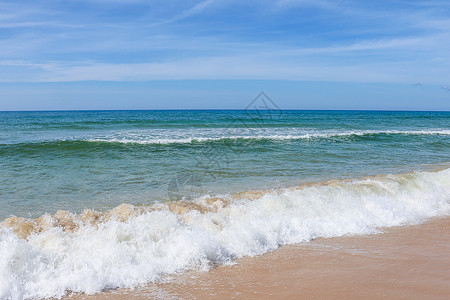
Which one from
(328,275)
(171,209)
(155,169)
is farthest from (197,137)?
(328,275)

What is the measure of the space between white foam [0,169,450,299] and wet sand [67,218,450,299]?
27 cm

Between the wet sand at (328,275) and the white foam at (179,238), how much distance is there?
0.87ft

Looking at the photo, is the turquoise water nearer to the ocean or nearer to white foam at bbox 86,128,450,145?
the ocean

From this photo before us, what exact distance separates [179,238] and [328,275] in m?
2.06

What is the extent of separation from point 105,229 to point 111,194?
3.06m

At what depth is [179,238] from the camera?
15.5 feet

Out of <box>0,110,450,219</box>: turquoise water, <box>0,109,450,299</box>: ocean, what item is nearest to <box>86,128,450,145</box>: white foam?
<box>0,110,450,219</box>: turquoise water

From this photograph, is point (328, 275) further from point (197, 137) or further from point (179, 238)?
point (197, 137)

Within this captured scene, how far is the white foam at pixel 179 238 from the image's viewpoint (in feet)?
12.7

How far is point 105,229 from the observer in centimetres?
488

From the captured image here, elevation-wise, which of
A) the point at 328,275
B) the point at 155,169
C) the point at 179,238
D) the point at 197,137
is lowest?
the point at 328,275

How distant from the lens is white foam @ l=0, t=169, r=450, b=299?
12.7 ft

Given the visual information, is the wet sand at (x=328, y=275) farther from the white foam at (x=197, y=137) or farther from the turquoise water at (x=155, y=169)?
the white foam at (x=197, y=137)

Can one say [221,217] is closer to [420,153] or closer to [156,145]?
[156,145]
